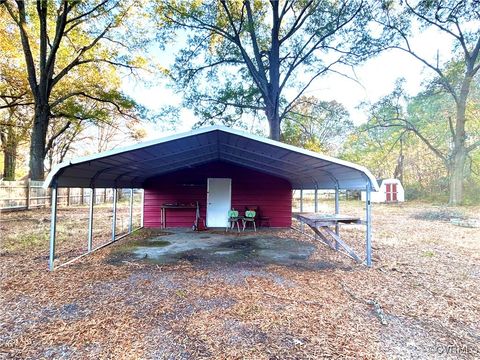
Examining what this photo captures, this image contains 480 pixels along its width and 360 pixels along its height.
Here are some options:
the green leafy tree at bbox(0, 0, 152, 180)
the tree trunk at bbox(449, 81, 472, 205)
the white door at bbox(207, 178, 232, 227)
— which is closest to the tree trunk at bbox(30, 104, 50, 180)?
the green leafy tree at bbox(0, 0, 152, 180)

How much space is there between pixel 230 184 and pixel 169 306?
6.69 meters

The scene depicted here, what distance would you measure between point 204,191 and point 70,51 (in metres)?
12.8

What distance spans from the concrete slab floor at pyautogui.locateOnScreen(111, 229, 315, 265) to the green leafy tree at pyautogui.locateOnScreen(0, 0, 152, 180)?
977cm

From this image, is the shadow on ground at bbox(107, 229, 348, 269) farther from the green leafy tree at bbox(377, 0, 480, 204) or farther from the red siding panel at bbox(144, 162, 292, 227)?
the green leafy tree at bbox(377, 0, 480, 204)

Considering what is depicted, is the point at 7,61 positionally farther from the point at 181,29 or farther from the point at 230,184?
the point at 230,184

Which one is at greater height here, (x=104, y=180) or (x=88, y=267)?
(x=104, y=180)

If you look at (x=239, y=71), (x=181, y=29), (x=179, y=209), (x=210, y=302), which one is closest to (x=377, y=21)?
(x=239, y=71)

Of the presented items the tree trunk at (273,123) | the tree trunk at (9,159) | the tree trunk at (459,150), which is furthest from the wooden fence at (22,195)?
the tree trunk at (459,150)

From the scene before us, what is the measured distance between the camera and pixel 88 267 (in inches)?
188

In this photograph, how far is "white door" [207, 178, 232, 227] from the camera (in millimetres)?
9703

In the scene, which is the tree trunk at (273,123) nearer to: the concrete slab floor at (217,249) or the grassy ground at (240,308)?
the concrete slab floor at (217,249)

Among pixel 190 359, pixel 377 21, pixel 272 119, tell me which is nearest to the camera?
pixel 190 359

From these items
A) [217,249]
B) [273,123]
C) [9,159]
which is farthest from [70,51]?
[217,249]

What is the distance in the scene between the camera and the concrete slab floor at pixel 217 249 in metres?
5.46
